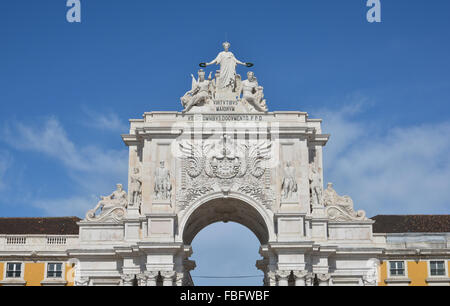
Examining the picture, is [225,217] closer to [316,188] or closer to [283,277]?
[316,188]

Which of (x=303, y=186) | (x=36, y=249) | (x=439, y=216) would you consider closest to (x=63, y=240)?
(x=36, y=249)

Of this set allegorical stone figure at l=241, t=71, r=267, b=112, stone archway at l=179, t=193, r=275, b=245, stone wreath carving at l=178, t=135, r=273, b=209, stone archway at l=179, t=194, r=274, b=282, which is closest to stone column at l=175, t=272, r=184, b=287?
stone archway at l=179, t=194, r=274, b=282

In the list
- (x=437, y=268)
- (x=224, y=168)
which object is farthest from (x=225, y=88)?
(x=437, y=268)

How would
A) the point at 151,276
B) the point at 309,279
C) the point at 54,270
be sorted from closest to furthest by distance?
the point at 151,276, the point at 309,279, the point at 54,270

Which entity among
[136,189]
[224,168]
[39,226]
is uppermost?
[224,168]

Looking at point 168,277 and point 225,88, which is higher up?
point 225,88

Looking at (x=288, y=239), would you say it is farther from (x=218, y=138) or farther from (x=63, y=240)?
(x=63, y=240)

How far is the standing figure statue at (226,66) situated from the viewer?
56.0 metres

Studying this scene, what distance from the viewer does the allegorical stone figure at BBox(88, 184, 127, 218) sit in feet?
177

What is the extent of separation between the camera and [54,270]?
55.1m

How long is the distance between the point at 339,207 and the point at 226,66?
12.2 m

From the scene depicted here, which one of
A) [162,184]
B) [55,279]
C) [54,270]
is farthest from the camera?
[54,270]

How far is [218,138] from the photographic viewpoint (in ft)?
177

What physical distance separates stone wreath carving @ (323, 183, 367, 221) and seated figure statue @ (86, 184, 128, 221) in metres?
13.2
